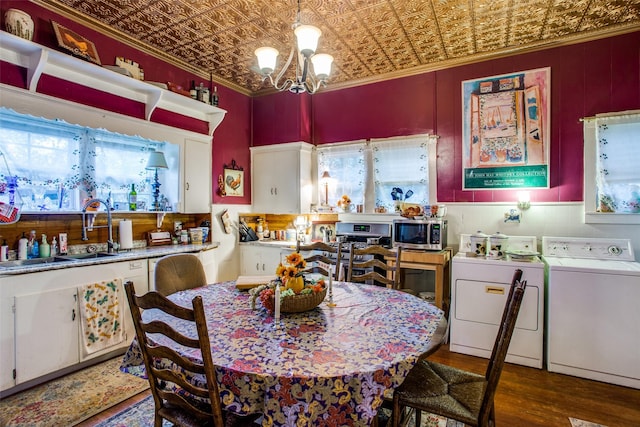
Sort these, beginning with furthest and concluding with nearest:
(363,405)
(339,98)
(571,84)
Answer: (339,98), (571,84), (363,405)

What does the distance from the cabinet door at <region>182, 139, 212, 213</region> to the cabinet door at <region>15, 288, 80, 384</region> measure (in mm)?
1571

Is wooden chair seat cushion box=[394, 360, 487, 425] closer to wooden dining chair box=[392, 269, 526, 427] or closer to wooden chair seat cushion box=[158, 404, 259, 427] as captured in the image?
wooden dining chair box=[392, 269, 526, 427]

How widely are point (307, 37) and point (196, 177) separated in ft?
8.56

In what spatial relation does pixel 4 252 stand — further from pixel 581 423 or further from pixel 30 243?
pixel 581 423

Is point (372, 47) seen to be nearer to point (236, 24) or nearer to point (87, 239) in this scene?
point (236, 24)

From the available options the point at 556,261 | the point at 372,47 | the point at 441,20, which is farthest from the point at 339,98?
the point at 556,261

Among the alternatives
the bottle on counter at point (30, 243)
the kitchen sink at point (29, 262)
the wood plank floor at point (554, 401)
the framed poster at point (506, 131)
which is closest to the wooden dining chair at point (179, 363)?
the wood plank floor at point (554, 401)

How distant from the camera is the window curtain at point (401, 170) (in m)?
3.99

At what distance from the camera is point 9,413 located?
85.0 inches

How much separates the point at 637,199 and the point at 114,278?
4635mm

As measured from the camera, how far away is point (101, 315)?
2760 millimetres

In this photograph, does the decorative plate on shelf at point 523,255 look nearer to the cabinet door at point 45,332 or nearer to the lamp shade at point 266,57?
the lamp shade at point 266,57

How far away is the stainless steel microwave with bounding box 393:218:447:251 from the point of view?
3402mm

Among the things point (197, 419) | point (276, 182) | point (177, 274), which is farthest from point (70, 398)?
point (276, 182)
